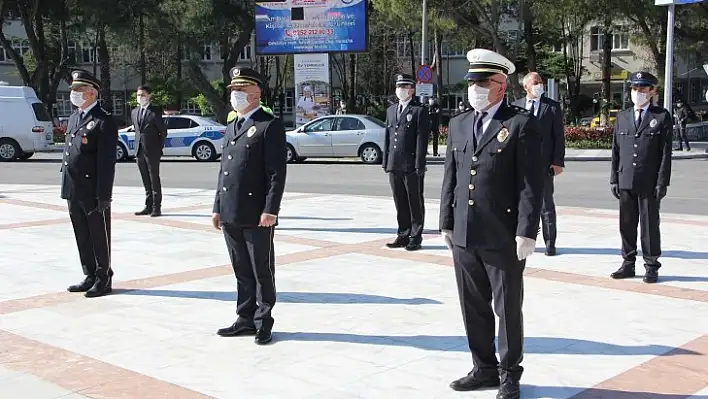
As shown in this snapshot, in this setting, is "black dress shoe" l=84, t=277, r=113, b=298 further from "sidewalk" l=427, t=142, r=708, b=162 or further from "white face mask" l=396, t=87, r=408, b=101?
"sidewalk" l=427, t=142, r=708, b=162

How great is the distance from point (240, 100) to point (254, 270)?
1.24m

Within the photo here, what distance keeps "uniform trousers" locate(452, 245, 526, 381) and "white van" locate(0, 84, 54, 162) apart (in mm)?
25608

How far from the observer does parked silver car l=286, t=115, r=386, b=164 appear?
24.0 metres

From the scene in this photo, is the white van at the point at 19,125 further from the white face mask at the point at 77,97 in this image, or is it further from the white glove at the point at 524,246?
the white glove at the point at 524,246

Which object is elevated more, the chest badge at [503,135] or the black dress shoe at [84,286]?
the chest badge at [503,135]

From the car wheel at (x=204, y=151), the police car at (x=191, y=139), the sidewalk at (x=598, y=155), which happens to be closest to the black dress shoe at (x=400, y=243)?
the sidewalk at (x=598, y=155)

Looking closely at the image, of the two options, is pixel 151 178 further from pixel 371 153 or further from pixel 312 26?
pixel 312 26

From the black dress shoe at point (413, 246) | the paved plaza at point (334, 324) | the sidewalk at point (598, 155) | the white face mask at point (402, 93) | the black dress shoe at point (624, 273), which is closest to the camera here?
the paved plaza at point (334, 324)

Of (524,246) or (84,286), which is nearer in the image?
(524,246)

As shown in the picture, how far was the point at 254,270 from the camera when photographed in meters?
5.91

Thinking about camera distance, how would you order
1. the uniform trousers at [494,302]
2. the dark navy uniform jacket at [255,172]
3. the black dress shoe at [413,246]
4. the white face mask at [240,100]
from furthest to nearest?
the black dress shoe at [413,246]
the white face mask at [240,100]
the dark navy uniform jacket at [255,172]
the uniform trousers at [494,302]

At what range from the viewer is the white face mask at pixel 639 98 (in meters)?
7.59

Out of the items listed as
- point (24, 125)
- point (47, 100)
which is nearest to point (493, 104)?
point (24, 125)

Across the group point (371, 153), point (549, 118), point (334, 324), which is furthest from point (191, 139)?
point (334, 324)
